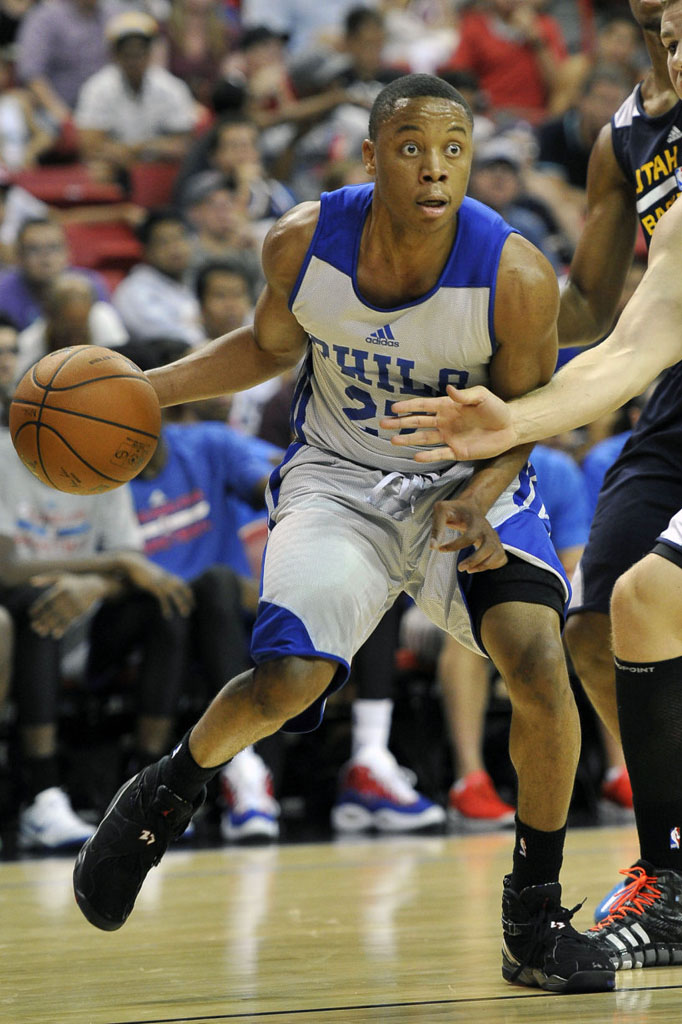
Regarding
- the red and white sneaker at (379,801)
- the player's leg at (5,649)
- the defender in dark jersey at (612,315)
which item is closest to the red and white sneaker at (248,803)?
the red and white sneaker at (379,801)

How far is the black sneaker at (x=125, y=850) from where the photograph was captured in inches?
120

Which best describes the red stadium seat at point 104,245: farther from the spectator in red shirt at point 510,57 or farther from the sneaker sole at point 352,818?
the sneaker sole at point 352,818

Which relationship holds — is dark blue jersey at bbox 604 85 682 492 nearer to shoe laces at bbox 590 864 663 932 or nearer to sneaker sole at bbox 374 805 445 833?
shoe laces at bbox 590 864 663 932

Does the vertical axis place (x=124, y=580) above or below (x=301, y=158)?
below

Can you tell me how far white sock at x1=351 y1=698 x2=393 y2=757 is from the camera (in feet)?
19.4

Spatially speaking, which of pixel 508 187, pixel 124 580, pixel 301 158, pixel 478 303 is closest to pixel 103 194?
pixel 301 158

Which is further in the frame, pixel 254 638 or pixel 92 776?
pixel 92 776

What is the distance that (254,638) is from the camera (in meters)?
2.96

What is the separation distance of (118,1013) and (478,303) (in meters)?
1.61

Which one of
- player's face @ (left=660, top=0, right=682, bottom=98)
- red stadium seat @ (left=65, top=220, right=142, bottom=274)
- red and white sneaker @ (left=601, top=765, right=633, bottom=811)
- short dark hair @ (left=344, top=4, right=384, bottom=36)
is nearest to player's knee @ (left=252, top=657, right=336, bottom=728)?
player's face @ (left=660, top=0, right=682, bottom=98)

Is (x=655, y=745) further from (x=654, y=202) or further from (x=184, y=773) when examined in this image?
(x=654, y=202)

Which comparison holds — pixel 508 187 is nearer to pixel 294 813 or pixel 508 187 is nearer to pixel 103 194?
pixel 103 194

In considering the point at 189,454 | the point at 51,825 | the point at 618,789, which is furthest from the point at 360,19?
the point at 51,825

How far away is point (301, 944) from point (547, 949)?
2.45ft
